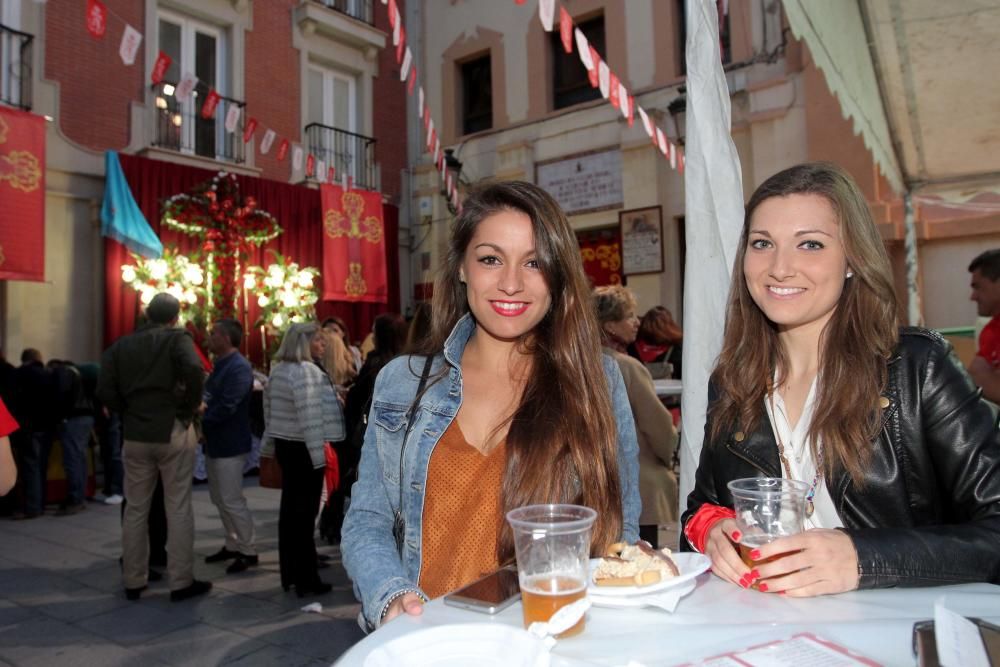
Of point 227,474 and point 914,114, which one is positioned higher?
point 914,114

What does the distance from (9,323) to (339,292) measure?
4.88m

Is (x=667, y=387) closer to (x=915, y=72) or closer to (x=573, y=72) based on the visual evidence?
(x=915, y=72)

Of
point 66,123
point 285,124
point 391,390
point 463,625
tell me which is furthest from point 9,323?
point 463,625

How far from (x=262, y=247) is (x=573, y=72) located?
20.9ft

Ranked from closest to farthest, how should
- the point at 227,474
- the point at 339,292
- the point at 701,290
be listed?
1. the point at 701,290
2. the point at 227,474
3. the point at 339,292

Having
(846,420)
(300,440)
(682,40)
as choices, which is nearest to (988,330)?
(846,420)

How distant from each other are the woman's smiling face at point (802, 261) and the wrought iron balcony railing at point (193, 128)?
1061 centimetres

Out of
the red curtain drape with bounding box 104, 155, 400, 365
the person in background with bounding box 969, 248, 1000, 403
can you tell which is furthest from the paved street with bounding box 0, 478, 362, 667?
the red curtain drape with bounding box 104, 155, 400, 365

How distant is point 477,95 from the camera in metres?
14.1

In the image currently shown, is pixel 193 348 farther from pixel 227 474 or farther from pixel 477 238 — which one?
pixel 477 238

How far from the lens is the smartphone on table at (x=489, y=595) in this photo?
1216 mm

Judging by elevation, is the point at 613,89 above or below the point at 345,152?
below

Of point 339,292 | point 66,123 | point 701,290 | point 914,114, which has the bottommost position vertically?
point 701,290

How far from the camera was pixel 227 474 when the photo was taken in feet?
16.7
